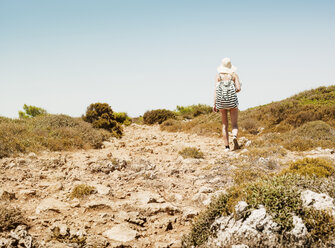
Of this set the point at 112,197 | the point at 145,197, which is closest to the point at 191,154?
the point at 145,197

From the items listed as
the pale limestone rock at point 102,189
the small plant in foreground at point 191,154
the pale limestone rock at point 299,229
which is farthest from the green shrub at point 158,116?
the pale limestone rock at point 299,229

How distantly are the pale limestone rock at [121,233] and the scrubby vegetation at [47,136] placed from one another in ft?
17.1

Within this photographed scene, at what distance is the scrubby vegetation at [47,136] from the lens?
25.7ft

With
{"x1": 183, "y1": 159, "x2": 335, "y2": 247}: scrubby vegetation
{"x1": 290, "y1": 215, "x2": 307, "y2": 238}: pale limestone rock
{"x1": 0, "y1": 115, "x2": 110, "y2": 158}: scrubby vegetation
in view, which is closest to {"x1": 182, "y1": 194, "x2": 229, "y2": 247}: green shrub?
{"x1": 183, "y1": 159, "x2": 335, "y2": 247}: scrubby vegetation

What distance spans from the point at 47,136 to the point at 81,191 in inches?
229

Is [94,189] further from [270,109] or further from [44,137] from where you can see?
[270,109]

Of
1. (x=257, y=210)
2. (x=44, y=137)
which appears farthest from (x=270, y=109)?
(x=257, y=210)

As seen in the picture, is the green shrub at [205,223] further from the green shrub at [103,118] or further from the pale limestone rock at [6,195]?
the green shrub at [103,118]

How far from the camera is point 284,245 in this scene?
2547 mm

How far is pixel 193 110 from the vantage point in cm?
2373

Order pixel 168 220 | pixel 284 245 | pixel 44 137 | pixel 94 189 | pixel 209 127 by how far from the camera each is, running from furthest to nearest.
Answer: pixel 209 127
pixel 44 137
pixel 94 189
pixel 168 220
pixel 284 245

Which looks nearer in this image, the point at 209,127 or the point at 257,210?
the point at 257,210

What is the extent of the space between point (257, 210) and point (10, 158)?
666 centimetres

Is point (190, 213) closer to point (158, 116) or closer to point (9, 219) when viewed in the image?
point (9, 219)
